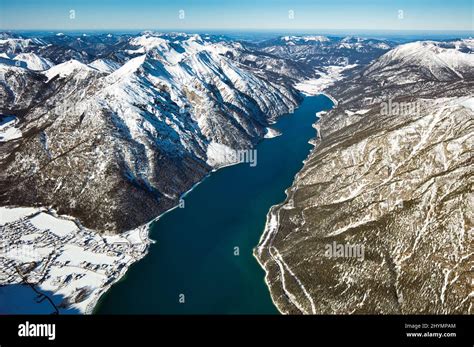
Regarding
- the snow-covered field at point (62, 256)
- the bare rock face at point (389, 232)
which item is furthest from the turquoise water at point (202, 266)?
the bare rock face at point (389, 232)

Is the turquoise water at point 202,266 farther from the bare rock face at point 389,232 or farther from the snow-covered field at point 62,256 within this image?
the bare rock face at point 389,232

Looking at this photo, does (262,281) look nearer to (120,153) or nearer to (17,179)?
(120,153)

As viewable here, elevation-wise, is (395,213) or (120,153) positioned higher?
(120,153)

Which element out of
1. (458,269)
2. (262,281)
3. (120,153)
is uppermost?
(120,153)

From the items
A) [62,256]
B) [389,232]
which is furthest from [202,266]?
[389,232]

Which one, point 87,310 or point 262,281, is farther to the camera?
point 262,281

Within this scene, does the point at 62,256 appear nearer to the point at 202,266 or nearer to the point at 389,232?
the point at 202,266
